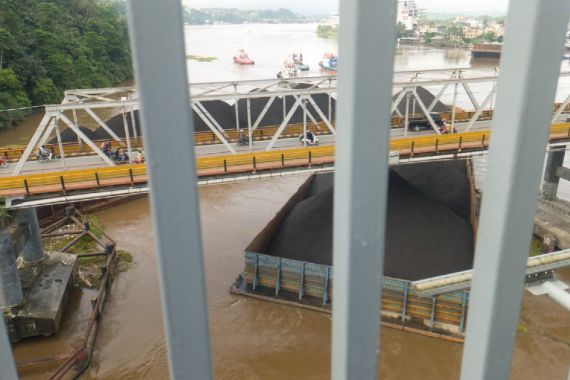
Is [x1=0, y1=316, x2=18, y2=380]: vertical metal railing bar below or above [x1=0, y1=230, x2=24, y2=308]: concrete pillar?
above

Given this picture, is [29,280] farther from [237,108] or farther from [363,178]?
[363,178]

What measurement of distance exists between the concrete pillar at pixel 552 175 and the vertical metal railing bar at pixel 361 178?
58.7 ft

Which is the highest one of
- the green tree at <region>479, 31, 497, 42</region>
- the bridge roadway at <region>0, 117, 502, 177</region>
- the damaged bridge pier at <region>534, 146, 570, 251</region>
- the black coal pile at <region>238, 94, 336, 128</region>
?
the green tree at <region>479, 31, 497, 42</region>

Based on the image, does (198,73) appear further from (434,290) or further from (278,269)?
(434,290)

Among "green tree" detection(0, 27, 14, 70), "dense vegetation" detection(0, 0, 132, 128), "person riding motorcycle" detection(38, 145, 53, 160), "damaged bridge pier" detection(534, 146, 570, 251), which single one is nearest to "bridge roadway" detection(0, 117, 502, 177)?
"person riding motorcycle" detection(38, 145, 53, 160)

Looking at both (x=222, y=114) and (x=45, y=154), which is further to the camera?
(x=222, y=114)

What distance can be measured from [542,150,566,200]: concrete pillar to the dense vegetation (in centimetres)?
3016

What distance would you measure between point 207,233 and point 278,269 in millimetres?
5398

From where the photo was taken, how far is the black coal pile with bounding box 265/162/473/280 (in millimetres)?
11984

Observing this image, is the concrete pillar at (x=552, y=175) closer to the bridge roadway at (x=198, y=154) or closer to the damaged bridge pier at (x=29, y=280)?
the bridge roadway at (x=198, y=154)

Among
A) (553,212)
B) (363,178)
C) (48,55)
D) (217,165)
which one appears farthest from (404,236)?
(48,55)

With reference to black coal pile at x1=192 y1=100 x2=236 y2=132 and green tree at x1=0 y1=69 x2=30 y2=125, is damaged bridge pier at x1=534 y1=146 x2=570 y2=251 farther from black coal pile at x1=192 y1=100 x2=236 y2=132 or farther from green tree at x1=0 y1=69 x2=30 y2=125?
green tree at x1=0 y1=69 x2=30 y2=125

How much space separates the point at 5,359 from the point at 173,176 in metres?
0.63

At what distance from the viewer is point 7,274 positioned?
10.5 meters
